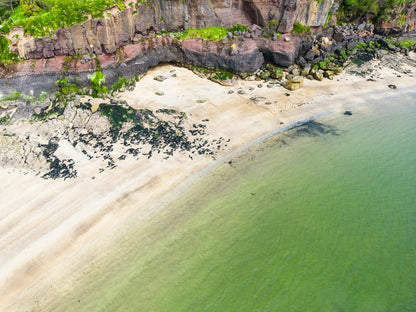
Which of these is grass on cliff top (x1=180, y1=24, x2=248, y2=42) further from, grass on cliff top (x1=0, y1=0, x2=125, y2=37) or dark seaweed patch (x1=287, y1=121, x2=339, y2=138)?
dark seaweed patch (x1=287, y1=121, x2=339, y2=138)

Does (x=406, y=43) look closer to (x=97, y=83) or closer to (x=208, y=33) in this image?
(x=208, y=33)

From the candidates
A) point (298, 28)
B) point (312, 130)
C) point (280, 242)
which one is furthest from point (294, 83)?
point (280, 242)

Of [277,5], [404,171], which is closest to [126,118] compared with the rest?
[277,5]

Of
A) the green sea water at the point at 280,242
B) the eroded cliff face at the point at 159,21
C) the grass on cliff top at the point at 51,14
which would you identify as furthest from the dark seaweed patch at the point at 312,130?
the grass on cliff top at the point at 51,14

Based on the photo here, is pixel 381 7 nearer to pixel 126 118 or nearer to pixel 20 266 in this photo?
pixel 126 118

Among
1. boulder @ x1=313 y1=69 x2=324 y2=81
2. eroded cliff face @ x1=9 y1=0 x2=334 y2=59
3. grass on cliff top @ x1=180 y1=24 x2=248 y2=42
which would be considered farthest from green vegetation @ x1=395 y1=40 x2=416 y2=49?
grass on cliff top @ x1=180 y1=24 x2=248 y2=42

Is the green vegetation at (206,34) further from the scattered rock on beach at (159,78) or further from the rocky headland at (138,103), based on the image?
the scattered rock on beach at (159,78)
